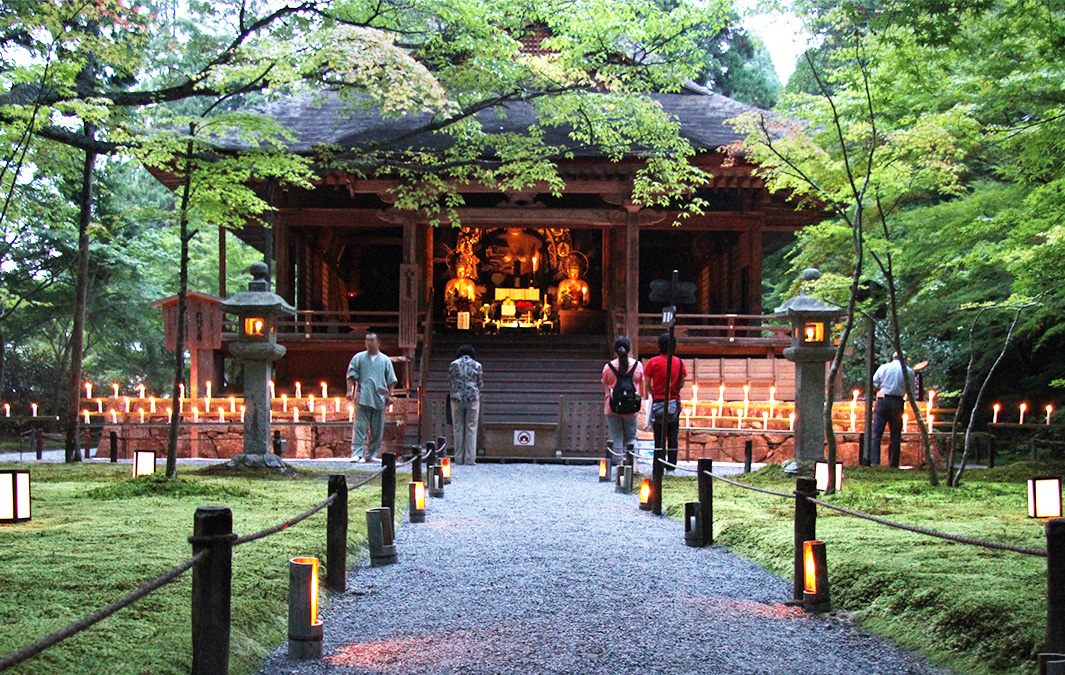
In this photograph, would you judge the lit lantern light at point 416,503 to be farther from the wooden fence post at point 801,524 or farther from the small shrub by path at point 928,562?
the wooden fence post at point 801,524

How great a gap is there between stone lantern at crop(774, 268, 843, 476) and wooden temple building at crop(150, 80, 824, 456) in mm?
4307

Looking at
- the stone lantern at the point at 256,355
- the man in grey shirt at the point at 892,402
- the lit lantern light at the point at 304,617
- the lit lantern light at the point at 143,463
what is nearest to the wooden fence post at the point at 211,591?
the lit lantern light at the point at 304,617

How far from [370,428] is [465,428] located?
5.09ft

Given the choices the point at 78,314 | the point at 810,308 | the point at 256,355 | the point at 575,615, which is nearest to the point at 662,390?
the point at 810,308

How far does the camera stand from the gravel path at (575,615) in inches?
153

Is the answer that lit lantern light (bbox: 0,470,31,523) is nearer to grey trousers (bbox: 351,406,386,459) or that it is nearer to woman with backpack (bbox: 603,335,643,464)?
grey trousers (bbox: 351,406,386,459)

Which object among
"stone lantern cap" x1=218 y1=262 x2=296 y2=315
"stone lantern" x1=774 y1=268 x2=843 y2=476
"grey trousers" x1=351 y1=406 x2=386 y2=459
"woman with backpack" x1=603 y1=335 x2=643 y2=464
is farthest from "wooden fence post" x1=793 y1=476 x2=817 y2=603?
"grey trousers" x1=351 y1=406 x2=386 y2=459

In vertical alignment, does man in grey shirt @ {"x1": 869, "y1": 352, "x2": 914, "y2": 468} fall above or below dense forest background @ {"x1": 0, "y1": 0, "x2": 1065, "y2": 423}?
below

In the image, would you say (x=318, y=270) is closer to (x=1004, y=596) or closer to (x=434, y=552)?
(x=434, y=552)

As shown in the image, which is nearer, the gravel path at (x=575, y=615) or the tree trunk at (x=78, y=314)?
the gravel path at (x=575, y=615)

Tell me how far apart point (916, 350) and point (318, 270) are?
13.2 metres

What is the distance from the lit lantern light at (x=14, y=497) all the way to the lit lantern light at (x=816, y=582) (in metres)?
5.02

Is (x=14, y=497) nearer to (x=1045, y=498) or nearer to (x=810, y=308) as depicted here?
(x=1045, y=498)

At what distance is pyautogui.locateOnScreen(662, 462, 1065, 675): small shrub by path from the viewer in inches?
155
